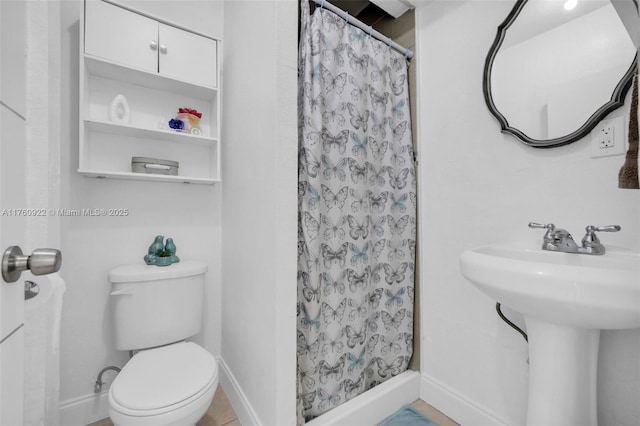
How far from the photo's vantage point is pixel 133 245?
147 cm

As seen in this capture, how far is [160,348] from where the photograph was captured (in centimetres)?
129

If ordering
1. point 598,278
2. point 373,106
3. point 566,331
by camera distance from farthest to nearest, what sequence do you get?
1. point 373,106
2. point 566,331
3. point 598,278

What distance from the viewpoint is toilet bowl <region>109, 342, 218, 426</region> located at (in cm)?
93

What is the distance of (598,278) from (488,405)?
0.94 m

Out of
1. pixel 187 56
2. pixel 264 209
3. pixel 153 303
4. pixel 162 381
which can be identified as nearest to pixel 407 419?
pixel 162 381

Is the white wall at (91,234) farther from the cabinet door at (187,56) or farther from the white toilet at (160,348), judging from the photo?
the cabinet door at (187,56)

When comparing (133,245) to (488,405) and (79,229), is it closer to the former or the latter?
(79,229)

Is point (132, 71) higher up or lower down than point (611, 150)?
higher up

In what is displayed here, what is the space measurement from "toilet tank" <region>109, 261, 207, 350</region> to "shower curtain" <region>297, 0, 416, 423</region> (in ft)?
1.99

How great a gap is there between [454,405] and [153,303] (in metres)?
1.54

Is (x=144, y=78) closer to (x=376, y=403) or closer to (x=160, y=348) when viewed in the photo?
(x=160, y=348)

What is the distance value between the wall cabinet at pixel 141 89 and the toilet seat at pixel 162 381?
2.70 ft

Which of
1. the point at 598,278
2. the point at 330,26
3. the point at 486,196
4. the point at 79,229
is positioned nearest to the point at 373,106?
the point at 330,26

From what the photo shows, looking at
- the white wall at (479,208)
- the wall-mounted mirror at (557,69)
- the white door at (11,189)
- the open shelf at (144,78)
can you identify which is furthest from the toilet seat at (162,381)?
the wall-mounted mirror at (557,69)
